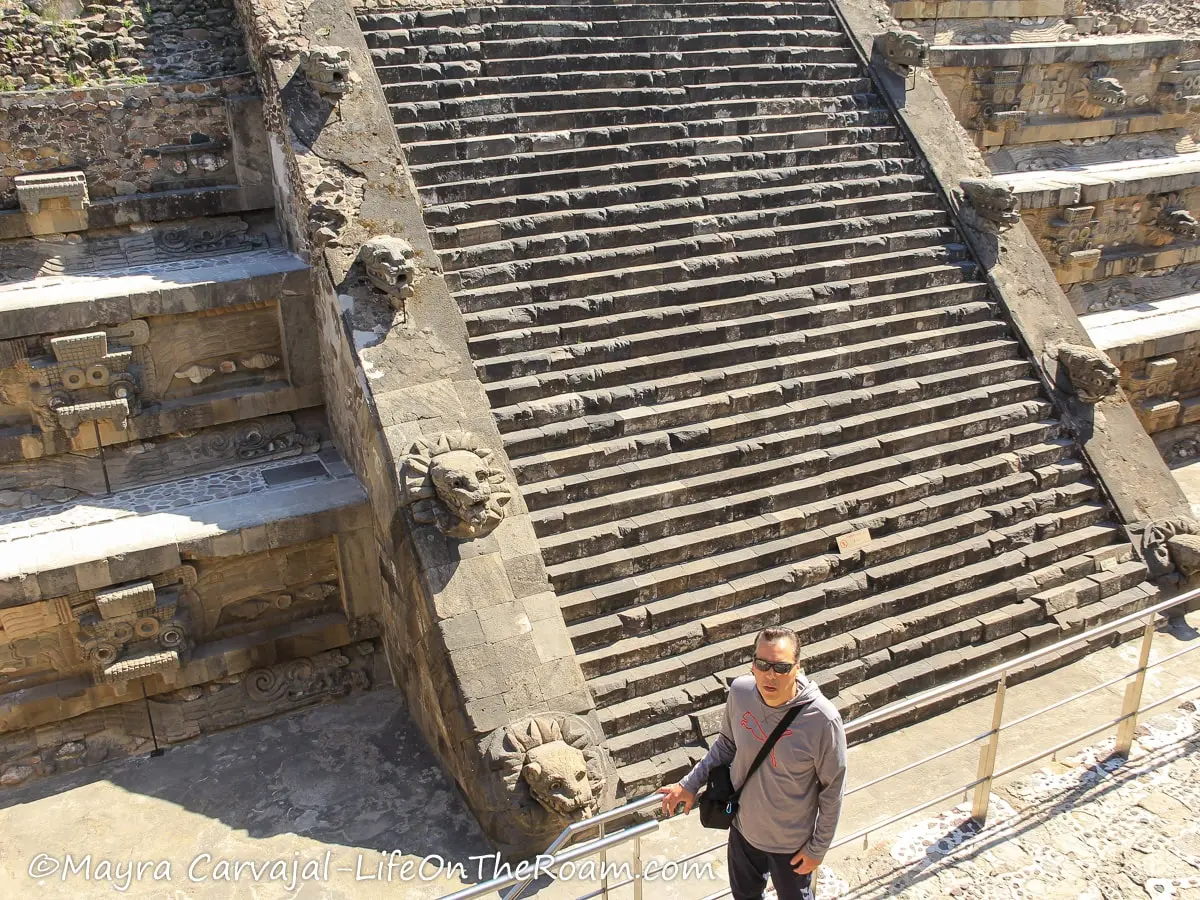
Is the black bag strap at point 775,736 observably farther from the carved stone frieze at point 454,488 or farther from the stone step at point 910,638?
the carved stone frieze at point 454,488

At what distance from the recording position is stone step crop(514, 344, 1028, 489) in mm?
8672

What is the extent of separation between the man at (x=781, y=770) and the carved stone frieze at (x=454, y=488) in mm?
3031

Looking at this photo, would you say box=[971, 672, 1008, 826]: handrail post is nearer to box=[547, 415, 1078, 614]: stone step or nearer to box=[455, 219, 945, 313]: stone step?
box=[547, 415, 1078, 614]: stone step

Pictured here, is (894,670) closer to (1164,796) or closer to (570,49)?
(1164,796)

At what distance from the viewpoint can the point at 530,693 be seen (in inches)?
289

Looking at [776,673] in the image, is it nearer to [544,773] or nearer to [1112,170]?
[544,773]

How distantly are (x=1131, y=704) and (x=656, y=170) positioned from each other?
7135 mm

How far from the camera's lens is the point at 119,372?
932cm

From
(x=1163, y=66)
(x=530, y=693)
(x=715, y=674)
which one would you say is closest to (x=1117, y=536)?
(x=715, y=674)

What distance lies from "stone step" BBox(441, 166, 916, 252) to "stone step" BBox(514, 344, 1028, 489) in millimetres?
2381

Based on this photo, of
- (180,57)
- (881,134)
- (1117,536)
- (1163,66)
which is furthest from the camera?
(1163,66)

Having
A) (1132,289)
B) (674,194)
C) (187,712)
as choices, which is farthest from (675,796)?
(1132,289)

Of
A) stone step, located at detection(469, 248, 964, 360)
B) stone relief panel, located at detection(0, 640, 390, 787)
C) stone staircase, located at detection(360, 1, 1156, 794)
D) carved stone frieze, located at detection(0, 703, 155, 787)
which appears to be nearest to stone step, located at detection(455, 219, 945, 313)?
stone staircase, located at detection(360, 1, 1156, 794)

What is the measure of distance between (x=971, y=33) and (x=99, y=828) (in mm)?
17290
